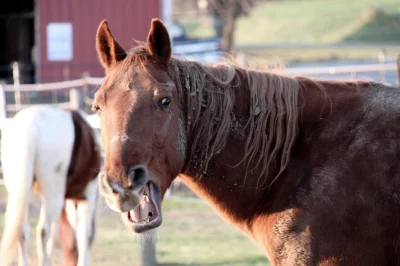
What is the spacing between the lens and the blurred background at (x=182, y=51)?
7824 millimetres

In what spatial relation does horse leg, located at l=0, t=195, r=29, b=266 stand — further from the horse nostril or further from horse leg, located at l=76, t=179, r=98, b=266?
the horse nostril

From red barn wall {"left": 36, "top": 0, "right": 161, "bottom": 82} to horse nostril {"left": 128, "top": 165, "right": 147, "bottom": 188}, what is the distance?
15.1 meters

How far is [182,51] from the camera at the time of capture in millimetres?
12336

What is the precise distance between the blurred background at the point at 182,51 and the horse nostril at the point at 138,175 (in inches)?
16.0

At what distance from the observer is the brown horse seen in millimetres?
3156

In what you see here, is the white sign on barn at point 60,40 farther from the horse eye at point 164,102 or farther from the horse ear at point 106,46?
the horse eye at point 164,102

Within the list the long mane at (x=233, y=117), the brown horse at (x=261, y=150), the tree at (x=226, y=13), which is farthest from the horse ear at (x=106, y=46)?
the tree at (x=226, y=13)

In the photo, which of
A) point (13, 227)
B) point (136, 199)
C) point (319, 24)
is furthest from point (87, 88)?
point (319, 24)

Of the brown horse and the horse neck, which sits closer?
the brown horse

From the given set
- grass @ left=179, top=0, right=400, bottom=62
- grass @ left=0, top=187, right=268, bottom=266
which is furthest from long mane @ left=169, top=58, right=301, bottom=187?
grass @ left=179, top=0, right=400, bottom=62

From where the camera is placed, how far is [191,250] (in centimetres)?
766

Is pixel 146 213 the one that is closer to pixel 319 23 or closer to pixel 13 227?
pixel 13 227

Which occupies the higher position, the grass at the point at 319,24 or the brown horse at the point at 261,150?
the brown horse at the point at 261,150

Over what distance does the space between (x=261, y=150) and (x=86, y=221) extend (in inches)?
140
